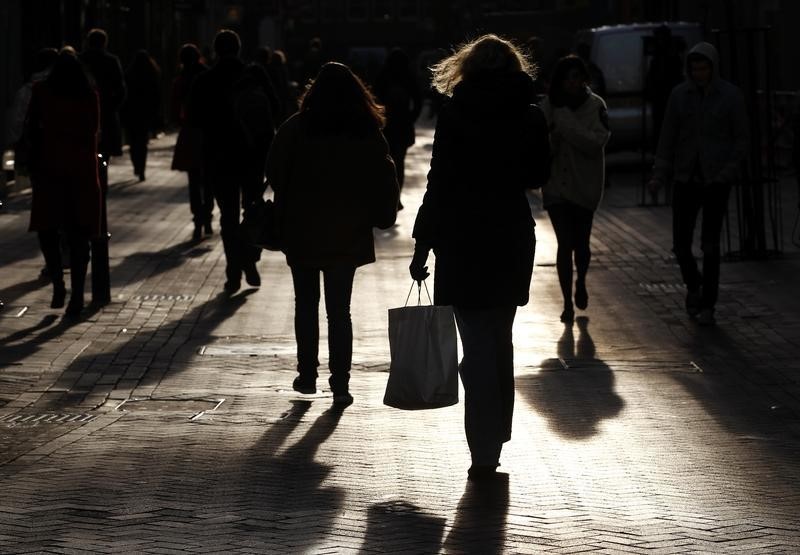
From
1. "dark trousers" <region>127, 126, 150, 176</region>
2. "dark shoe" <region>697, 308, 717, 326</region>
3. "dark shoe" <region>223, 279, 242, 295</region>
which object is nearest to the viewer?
"dark shoe" <region>697, 308, 717, 326</region>

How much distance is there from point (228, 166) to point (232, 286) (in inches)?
37.5

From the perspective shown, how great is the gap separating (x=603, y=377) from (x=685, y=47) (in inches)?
735

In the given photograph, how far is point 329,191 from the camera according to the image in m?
9.80

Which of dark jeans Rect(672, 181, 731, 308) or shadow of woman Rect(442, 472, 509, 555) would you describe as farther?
dark jeans Rect(672, 181, 731, 308)

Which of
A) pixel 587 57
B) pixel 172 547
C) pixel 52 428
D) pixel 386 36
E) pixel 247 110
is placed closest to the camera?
pixel 172 547

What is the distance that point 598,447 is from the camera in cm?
842

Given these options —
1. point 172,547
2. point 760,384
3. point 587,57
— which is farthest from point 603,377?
point 587,57

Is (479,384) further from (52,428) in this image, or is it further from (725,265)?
(725,265)

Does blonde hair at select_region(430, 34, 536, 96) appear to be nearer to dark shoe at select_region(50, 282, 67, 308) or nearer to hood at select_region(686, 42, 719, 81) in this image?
hood at select_region(686, 42, 719, 81)

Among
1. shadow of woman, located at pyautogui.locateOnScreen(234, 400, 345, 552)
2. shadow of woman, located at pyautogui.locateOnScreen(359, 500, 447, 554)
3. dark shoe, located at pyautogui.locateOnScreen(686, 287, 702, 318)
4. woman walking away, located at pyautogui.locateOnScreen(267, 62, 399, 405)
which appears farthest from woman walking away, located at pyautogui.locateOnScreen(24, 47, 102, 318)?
shadow of woman, located at pyautogui.locateOnScreen(359, 500, 447, 554)

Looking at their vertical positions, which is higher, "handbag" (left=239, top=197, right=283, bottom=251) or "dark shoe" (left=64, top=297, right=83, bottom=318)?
"handbag" (left=239, top=197, right=283, bottom=251)

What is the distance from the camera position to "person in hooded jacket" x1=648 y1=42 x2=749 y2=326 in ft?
40.9

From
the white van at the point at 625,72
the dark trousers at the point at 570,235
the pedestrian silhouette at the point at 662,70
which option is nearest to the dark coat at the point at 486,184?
the dark trousers at the point at 570,235

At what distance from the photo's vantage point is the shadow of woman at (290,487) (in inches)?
262
